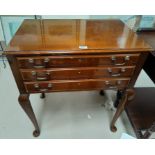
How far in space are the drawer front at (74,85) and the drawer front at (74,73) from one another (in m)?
0.04

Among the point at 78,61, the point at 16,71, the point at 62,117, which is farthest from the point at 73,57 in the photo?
the point at 62,117

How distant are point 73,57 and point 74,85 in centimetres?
22

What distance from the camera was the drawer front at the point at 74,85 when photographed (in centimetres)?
100

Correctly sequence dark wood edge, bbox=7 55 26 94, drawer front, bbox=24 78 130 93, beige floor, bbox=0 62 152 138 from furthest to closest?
beige floor, bbox=0 62 152 138, drawer front, bbox=24 78 130 93, dark wood edge, bbox=7 55 26 94

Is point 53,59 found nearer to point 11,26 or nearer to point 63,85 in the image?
point 63,85

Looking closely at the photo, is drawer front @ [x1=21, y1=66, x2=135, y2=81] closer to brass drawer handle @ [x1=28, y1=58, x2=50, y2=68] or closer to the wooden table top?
brass drawer handle @ [x1=28, y1=58, x2=50, y2=68]

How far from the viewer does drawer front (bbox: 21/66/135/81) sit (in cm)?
93

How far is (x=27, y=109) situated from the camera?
3.76ft

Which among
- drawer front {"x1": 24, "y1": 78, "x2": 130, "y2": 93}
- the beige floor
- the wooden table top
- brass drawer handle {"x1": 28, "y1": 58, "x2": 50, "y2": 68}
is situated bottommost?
the beige floor

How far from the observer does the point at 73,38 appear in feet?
3.14

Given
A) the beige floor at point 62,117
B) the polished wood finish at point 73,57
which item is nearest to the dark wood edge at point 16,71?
the polished wood finish at point 73,57

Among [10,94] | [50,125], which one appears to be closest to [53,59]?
[50,125]

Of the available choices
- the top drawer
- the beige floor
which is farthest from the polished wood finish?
the beige floor

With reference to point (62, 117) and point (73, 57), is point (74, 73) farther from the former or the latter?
point (62, 117)
